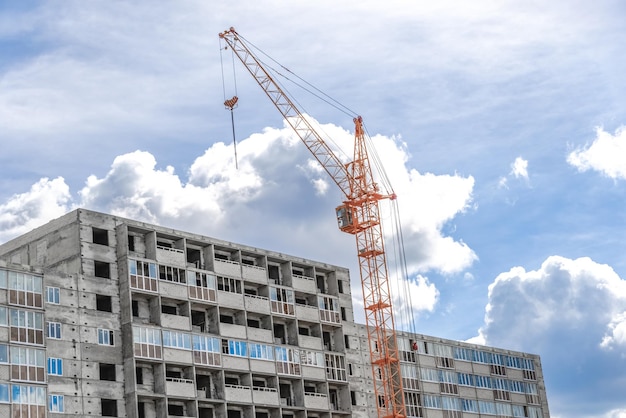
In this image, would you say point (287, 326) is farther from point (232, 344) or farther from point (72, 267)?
point (72, 267)

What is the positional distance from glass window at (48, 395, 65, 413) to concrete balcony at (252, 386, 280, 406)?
2534 cm

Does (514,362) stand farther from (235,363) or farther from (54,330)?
(54,330)

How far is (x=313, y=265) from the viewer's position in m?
140

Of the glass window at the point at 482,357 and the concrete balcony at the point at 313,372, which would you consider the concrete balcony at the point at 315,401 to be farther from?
the glass window at the point at 482,357

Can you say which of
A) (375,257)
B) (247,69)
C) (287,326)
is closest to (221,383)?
(287,326)

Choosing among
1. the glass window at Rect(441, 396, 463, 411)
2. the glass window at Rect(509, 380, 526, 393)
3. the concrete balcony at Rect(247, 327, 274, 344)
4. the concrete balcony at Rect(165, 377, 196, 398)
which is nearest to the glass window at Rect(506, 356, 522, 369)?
the glass window at Rect(509, 380, 526, 393)

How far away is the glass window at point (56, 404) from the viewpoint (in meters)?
105

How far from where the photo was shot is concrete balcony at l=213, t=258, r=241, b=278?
127062 millimetres

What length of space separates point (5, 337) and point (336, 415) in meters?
47.7

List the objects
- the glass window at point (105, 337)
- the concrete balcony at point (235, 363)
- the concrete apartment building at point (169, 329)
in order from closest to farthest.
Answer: the concrete apartment building at point (169, 329) < the glass window at point (105, 337) < the concrete balcony at point (235, 363)

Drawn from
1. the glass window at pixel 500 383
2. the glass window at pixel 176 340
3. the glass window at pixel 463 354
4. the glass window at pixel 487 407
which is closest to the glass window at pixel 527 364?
the glass window at pixel 500 383

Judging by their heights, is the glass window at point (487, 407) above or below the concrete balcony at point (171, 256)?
below

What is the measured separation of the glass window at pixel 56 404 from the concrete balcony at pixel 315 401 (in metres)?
33.8

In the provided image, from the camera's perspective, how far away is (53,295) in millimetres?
109688
